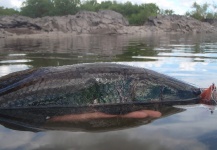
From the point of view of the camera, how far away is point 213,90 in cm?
464

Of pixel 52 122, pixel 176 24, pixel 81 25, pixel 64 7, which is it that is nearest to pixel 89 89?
pixel 52 122

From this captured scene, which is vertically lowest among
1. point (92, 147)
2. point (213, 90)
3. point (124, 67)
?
point (92, 147)

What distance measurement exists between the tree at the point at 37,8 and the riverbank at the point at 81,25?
14630mm

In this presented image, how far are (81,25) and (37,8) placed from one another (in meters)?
21.2

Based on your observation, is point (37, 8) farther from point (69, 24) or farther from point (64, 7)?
point (69, 24)

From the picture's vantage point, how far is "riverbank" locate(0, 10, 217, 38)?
1657 inches

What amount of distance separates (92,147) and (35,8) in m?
65.7

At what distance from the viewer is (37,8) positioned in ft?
214

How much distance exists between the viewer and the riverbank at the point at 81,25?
42.1 meters

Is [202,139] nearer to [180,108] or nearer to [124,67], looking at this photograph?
[180,108]

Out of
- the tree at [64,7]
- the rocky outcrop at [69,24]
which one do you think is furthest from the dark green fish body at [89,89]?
the tree at [64,7]

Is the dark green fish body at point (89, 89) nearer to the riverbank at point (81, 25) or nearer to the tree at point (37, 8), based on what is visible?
the riverbank at point (81, 25)

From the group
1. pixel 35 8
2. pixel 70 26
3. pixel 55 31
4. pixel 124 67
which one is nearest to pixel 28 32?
pixel 55 31

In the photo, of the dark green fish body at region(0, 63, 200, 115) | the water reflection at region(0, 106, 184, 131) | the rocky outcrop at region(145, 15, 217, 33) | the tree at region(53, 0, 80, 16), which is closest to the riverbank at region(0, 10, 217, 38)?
the rocky outcrop at region(145, 15, 217, 33)
